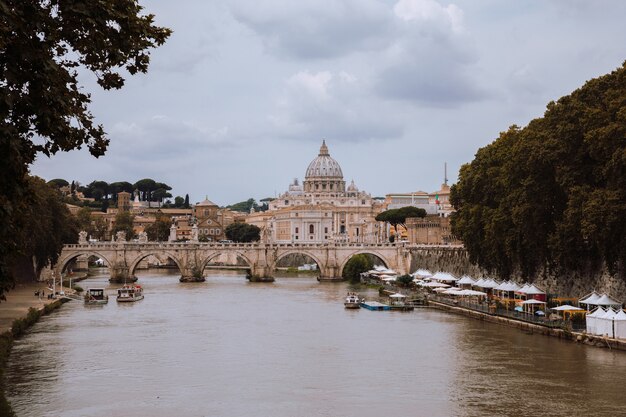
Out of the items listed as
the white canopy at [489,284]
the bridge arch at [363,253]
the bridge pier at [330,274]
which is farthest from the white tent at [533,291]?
the bridge arch at [363,253]

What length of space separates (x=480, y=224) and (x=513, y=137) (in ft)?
15.5

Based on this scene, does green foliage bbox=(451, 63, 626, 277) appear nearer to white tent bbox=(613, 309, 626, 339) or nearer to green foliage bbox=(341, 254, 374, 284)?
white tent bbox=(613, 309, 626, 339)

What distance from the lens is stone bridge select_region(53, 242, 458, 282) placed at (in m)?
74.0

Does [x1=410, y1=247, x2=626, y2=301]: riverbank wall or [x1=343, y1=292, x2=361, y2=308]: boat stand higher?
[x1=410, y1=247, x2=626, y2=301]: riverbank wall

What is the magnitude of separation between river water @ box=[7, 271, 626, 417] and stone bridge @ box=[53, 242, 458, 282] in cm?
2890

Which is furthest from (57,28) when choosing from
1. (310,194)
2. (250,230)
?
(310,194)

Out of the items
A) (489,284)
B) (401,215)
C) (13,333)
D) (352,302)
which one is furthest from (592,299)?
(401,215)

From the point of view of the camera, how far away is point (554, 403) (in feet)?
78.5

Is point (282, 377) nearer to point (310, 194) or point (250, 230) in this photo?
point (250, 230)

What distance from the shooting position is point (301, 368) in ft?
96.9

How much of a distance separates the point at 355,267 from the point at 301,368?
155 feet

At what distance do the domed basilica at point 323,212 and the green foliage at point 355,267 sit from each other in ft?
181

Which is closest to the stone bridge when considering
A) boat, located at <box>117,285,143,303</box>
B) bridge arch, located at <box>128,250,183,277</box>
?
bridge arch, located at <box>128,250,183,277</box>

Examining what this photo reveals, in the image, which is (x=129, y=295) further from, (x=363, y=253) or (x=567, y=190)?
(x=363, y=253)
